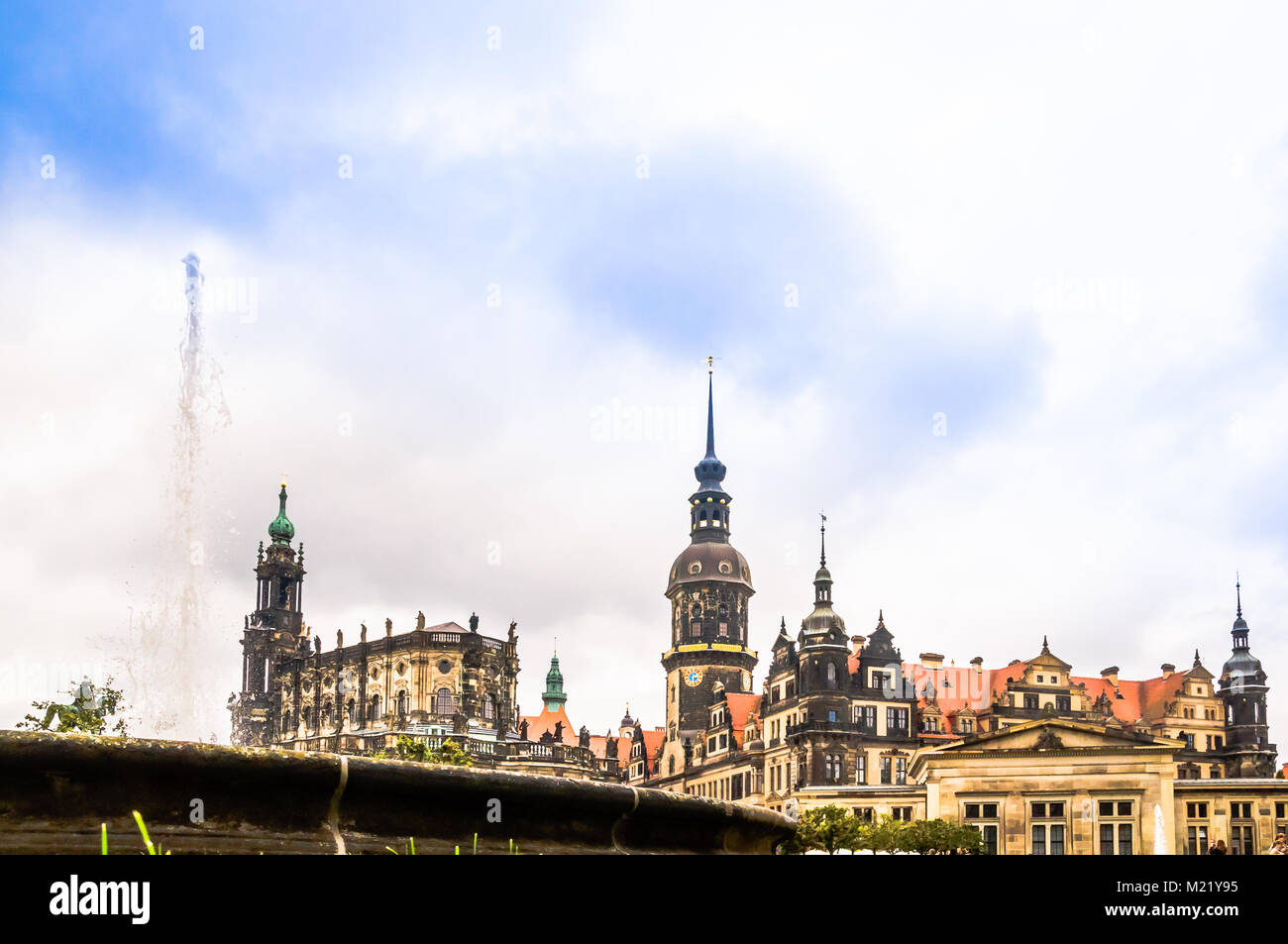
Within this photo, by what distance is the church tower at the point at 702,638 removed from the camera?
348ft

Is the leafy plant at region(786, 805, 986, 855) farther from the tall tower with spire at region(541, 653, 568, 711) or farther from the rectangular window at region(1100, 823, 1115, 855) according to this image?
the tall tower with spire at region(541, 653, 568, 711)

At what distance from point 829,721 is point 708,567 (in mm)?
29121

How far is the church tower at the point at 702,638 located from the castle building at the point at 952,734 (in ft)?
0.45

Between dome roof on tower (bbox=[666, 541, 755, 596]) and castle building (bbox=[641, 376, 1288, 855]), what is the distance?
6.4 inches

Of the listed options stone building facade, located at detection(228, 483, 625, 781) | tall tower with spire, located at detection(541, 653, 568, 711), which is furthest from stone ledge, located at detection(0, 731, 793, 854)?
tall tower with spire, located at detection(541, 653, 568, 711)

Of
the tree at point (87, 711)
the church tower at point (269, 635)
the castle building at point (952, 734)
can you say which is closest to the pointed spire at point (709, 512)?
the castle building at point (952, 734)

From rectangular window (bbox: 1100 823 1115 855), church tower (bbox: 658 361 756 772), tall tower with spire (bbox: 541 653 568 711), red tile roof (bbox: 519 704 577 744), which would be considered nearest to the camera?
rectangular window (bbox: 1100 823 1115 855)

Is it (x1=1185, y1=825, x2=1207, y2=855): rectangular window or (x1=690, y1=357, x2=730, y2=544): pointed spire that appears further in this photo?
(x1=690, y1=357, x2=730, y2=544): pointed spire

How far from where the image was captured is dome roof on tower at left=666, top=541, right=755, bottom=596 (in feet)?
360

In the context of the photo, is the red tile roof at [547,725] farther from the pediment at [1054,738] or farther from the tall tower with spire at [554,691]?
the pediment at [1054,738]

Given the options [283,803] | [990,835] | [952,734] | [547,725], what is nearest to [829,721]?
[952,734]

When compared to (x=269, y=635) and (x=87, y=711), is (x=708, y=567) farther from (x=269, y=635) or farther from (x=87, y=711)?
(x=87, y=711)
